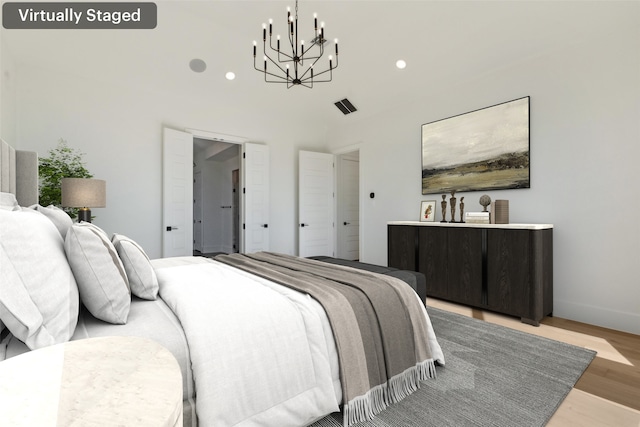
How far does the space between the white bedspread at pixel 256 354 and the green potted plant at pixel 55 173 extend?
2.76 m

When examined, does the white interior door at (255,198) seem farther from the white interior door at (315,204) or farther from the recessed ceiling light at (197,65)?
the recessed ceiling light at (197,65)

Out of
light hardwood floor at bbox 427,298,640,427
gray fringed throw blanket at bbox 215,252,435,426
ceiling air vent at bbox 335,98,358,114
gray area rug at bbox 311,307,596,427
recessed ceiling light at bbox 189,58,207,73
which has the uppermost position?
recessed ceiling light at bbox 189,58,207,73

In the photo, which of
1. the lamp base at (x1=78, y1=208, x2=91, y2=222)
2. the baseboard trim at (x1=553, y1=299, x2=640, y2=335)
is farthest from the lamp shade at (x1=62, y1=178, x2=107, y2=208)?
the baseboard trim at (x1=553, y1=299, x2=640, y2=335)

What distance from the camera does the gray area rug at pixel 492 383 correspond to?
4.93 ft

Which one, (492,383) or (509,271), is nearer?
(492,383)

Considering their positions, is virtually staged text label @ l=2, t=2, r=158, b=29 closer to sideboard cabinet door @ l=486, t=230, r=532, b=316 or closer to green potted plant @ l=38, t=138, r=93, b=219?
green potted plant @ l=38, t=138, r=93, b=219

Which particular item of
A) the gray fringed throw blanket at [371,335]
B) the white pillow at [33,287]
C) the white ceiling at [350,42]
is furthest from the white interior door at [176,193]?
the white pillow at [33,287]

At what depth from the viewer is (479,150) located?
144 inches

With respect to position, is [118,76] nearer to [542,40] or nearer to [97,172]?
[97,172]

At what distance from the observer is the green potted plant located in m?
3.23

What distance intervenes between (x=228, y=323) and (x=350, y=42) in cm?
395

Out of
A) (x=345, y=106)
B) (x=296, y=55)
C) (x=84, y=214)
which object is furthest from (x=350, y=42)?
(x=84, y=214)

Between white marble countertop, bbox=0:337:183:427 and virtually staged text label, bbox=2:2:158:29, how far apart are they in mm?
3479

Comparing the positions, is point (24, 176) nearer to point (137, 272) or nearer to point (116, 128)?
point (116, 128)
